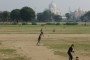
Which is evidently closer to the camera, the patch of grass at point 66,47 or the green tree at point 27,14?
the patch of grass at point 66,47

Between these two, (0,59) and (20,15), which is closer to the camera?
(0,59)

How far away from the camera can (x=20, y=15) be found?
192875mm

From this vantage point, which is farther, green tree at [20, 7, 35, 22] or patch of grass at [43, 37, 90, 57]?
green tree at [20, 7, 35, 22]

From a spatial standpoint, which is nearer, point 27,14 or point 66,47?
point 66,47

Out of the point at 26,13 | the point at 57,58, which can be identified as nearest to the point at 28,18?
the point at 26,13

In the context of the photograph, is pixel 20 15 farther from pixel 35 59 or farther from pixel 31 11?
pixel 35 59

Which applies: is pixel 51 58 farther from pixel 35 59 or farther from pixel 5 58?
pixel 5 58

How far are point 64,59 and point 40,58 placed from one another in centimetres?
204

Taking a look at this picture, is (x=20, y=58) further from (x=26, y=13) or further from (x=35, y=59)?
(x=26, y=13)

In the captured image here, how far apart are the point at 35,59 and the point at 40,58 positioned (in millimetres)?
694

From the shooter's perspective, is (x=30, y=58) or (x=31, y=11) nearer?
(x=30, y=58)

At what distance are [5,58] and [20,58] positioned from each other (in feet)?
4.12

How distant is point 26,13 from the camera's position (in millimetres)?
189000

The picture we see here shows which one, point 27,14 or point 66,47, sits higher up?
point 66,47
